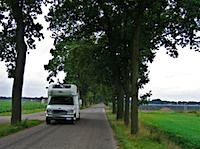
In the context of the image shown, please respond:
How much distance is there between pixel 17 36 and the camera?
80.0 ft

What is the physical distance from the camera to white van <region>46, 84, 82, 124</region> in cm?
2838

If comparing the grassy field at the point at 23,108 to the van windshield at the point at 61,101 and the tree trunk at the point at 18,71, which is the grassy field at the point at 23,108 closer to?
the van windshield at the point at 61,101

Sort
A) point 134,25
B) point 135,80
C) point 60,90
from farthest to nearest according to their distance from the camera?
1. point 60,90
2. point 134,25
3. point 135,80

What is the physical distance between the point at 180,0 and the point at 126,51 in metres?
9.60

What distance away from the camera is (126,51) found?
27875mm

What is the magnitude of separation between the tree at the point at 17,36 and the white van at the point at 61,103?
4.12 m

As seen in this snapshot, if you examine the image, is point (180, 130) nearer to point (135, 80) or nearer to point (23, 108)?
point (135, 80)

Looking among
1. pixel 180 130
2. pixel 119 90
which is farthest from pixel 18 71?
pixel 180 130

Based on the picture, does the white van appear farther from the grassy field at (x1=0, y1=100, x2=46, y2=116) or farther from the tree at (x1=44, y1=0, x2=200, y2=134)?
the grassy field at (x1=0, y1=100, x2=46, y2=116)

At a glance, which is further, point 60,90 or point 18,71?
point 60,90

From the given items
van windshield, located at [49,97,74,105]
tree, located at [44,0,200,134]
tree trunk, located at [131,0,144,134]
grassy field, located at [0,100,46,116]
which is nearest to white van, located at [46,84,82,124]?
van windshield, located at [49,97,74,105]

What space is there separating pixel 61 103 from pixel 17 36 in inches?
302

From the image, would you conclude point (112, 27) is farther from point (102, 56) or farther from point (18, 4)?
point (18, 4)

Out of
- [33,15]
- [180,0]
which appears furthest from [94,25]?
[180,0]
